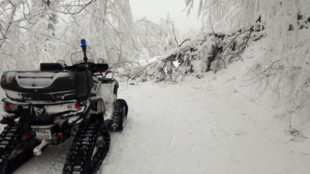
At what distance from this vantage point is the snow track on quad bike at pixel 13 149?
2552 mm

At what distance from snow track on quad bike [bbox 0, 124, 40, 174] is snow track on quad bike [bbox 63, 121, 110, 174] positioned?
819 mm

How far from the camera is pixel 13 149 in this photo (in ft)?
8.64

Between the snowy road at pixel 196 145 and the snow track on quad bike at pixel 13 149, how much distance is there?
0.43 ft

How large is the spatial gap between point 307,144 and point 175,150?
2147mm

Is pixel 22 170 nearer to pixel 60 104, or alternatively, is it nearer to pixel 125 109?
pixel 60 104

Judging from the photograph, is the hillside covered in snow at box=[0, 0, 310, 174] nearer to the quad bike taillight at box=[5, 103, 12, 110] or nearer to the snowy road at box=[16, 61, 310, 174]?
the snowy road at box=[16, 61, 310, 174]

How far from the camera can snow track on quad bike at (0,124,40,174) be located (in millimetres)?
2552

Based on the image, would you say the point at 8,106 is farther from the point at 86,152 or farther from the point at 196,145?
the point at 196,145

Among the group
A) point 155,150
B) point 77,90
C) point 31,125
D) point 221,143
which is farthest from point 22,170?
point 221,143

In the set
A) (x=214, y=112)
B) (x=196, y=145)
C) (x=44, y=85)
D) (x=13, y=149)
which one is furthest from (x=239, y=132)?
(x=13, y=149)

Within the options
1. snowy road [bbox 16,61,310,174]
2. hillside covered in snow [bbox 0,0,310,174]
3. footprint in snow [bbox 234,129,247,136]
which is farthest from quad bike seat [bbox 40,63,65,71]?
footprint in snow [bbox 234,129,247,136]

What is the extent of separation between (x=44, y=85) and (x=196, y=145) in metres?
2.75

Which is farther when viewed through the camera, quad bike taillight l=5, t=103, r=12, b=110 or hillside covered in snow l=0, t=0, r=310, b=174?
hillside covered in snow l=0, t=0, r=310, b=174

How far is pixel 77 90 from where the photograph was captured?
252cm
